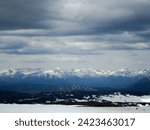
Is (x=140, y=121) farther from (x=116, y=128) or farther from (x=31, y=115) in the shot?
(x=31, y=115)

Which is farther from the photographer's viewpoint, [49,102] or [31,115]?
[49,102]

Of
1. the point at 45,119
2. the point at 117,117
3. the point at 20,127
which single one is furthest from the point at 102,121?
the point at 20,127

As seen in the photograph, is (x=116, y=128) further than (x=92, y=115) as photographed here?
No

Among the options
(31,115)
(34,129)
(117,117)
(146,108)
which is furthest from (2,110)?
(146,108)

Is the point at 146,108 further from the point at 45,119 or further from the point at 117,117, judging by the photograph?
the point at 45,119

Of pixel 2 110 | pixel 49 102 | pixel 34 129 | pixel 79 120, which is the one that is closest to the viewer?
pixel 34 129

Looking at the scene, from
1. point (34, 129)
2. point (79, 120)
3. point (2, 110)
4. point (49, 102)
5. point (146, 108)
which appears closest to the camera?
point (34, 129)

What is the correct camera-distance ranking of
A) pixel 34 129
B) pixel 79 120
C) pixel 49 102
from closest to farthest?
1. pixel 34 129
2. pixel 79 120
3. pixel 49 102

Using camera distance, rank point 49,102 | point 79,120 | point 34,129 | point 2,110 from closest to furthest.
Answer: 1. point 34,129
2. point 79,120
3. point 2,110
4. point 49,102
